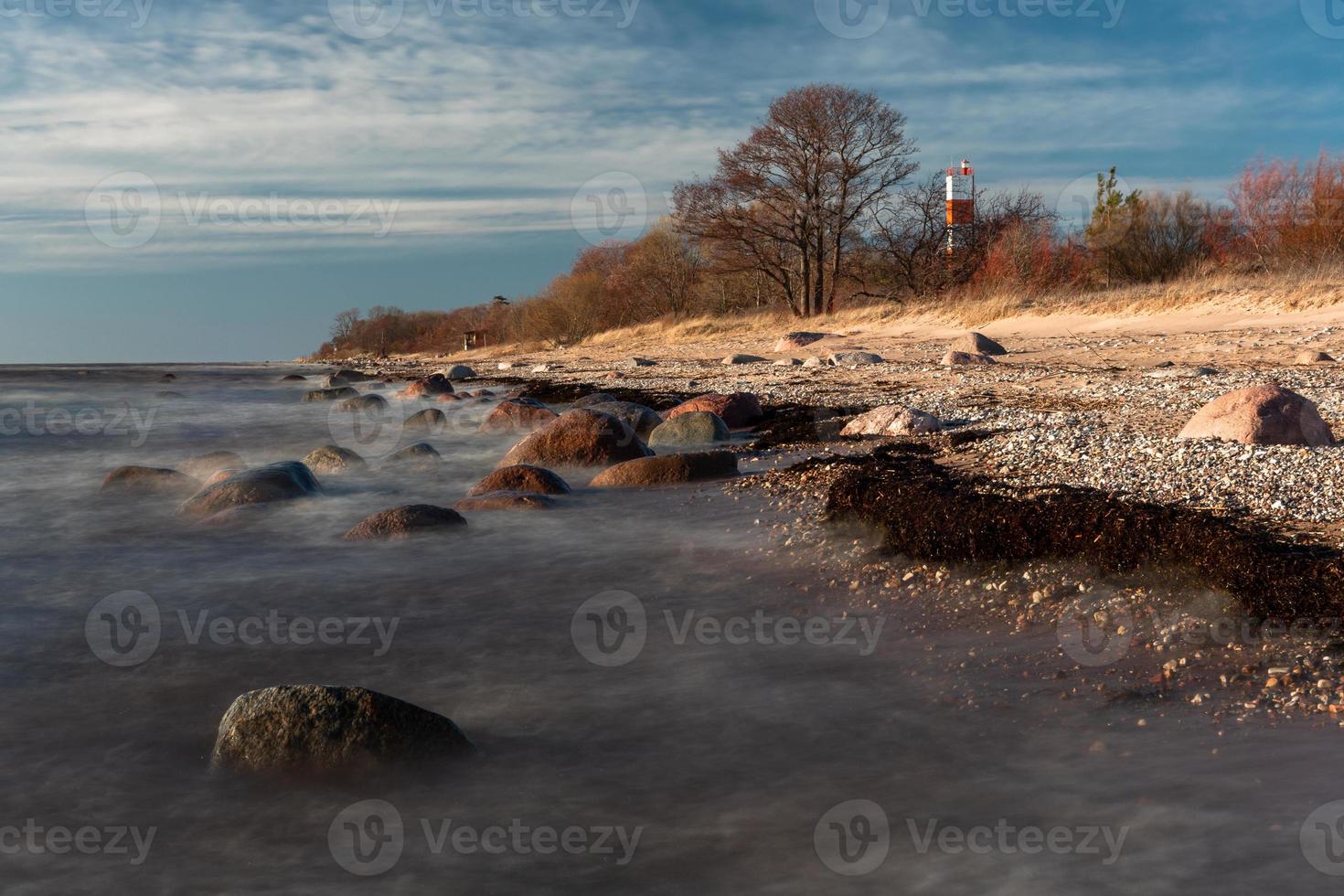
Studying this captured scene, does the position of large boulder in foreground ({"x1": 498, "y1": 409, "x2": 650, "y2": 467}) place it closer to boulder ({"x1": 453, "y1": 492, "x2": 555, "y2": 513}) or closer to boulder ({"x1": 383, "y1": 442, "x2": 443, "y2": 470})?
boulder ({"x1": 383, "y1": 442, "x2": 443, "y2": 470})

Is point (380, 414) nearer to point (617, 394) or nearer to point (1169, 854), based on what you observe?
point (617, 394)

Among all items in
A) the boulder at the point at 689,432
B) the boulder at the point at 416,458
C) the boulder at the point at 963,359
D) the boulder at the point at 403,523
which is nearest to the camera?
the boulder at the point at 403,523

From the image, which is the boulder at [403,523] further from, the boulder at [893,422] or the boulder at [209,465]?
the boulder at [893,422]

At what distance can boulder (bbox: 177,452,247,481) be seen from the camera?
8.94 meters

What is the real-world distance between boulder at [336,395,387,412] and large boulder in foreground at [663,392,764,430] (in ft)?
25.8

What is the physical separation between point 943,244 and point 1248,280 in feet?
57.1

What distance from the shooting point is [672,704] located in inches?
140

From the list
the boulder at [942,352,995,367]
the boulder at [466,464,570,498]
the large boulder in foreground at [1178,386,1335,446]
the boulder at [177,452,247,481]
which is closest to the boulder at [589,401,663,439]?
the boulder at [466,464,570,498]

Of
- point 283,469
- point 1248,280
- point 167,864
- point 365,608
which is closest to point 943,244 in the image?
point 1248,280

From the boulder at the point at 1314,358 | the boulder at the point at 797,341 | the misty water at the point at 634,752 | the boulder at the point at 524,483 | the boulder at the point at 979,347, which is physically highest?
the boulder at the point at 797,341

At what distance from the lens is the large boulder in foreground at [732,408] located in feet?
34.6

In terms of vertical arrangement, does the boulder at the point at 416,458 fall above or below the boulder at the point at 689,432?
below

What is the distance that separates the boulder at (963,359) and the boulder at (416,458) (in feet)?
23.5

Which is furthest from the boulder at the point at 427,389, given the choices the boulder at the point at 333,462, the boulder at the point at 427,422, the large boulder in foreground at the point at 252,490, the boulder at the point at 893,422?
the boulder at the point at 893,422
